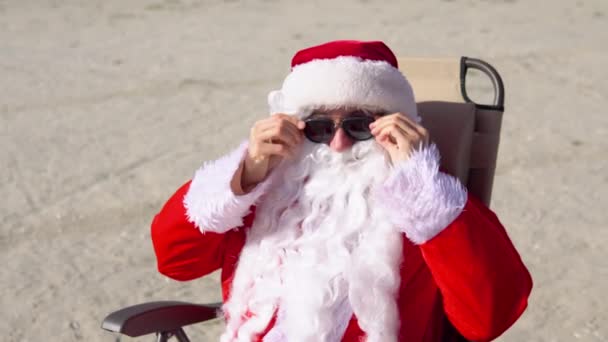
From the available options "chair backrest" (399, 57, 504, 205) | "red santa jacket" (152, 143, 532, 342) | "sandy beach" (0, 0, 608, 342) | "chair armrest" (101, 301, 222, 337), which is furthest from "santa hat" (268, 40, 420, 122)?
"sandy beach" (0, 0, 608, 342)

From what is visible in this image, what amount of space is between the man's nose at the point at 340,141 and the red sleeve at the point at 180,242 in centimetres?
45

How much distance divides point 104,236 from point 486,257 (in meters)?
2.93

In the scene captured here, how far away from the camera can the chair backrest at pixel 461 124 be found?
3.00m

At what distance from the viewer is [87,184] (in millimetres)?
5402

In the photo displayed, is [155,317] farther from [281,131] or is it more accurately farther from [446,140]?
[446,140]

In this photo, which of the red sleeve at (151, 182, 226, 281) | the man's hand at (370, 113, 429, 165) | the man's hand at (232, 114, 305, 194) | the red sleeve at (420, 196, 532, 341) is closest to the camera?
the red sleeve at (420, 196, 532, 341)

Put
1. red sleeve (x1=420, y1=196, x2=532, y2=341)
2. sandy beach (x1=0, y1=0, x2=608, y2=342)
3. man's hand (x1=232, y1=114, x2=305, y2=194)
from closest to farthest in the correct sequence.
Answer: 1. red sleeve (x1=420, y1=196, x2=532, y2=341)
2. man's hand (x1=232, y1=114, x2=305, y2=194)
3. sandy beach (x1=0, y1=0, x2=608, y2=342)

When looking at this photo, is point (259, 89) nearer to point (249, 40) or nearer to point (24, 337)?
point (249, 40)

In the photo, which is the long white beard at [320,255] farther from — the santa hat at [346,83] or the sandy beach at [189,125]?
the sandy beach at [189,125]

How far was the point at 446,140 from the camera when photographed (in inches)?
118

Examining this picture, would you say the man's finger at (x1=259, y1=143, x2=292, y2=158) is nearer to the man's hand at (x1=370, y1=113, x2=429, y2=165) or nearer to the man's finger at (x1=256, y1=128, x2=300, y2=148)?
the man's finger at (x1=256, y1=128, x2=300, y2=148)

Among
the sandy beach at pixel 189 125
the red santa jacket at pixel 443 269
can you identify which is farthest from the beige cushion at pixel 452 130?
the sandy beach at pixel 189 125

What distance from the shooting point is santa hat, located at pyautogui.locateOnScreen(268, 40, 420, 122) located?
8.80 ft

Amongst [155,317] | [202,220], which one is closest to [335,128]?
[202,220]
